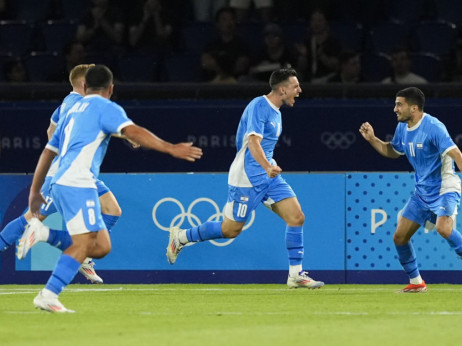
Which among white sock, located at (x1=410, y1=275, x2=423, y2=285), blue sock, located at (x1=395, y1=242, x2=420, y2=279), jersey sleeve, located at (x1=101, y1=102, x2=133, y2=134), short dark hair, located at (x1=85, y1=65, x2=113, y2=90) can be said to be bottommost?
white sock, located at (x1=410, y1=275, x2=423, y2=285)

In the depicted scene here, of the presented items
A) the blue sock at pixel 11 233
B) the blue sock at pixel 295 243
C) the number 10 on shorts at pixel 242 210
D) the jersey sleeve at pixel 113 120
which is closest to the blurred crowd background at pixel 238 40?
the blue sock at pixel 295 243

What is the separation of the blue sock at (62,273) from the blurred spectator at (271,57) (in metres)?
7.66

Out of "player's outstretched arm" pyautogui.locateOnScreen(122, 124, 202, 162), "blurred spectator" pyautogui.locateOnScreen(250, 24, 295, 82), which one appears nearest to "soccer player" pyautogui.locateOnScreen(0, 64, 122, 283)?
"player's outstretched arm" pyautogui.locateOnScreen(122, 124, 202, 162)

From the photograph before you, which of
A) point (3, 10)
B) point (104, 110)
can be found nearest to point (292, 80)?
point (104, 110)

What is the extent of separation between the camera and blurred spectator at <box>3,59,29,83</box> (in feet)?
52.1

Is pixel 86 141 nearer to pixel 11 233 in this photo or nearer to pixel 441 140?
pixel 11 233

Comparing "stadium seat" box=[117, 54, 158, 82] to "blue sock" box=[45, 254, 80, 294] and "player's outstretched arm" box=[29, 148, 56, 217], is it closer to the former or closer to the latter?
"player's outstretched arm" box=[29, 148, 56, 217]

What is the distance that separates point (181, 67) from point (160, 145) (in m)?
8.29

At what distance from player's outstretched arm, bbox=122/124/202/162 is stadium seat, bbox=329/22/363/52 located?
8.39 m

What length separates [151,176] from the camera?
41.0 feet

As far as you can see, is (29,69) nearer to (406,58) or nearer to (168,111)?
(168,111)

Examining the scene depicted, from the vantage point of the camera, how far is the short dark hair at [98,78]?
845 centimetres

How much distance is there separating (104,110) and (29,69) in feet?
27.5

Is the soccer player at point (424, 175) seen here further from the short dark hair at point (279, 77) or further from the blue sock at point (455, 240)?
the short dark hair at point (279, 77)
